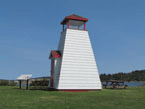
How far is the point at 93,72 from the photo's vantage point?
2391cm

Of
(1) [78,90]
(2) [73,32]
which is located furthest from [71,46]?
(1) [78,90]

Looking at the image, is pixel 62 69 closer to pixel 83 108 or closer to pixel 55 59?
pixel 55 59

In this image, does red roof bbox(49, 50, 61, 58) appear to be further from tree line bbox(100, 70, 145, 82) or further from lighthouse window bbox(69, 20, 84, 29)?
tree line bbox(100, 70, 145, 82)

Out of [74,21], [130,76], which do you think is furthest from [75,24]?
[130,76]

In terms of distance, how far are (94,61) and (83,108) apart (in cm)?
1424

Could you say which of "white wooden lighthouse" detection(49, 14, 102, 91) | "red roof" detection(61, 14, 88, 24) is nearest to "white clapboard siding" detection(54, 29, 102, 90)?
"white wooden lighthouse" detection(49, 14, 102, 91)

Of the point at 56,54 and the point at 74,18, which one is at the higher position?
the point at 74,18

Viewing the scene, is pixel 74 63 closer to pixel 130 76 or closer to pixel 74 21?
pixel 74 21

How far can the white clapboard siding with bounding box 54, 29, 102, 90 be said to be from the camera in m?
22.6

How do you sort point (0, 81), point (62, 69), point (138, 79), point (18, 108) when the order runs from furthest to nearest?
point (138, 79) → point (0, 81) → point (62, 69) → point (18, 108)

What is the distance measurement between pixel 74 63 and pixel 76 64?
0.29 meters

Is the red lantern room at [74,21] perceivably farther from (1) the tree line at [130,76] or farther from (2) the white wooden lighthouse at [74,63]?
(1) the tree line at [130,76]

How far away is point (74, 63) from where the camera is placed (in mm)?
23281

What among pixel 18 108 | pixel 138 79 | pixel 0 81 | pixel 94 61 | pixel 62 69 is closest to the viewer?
pixel 18 108
